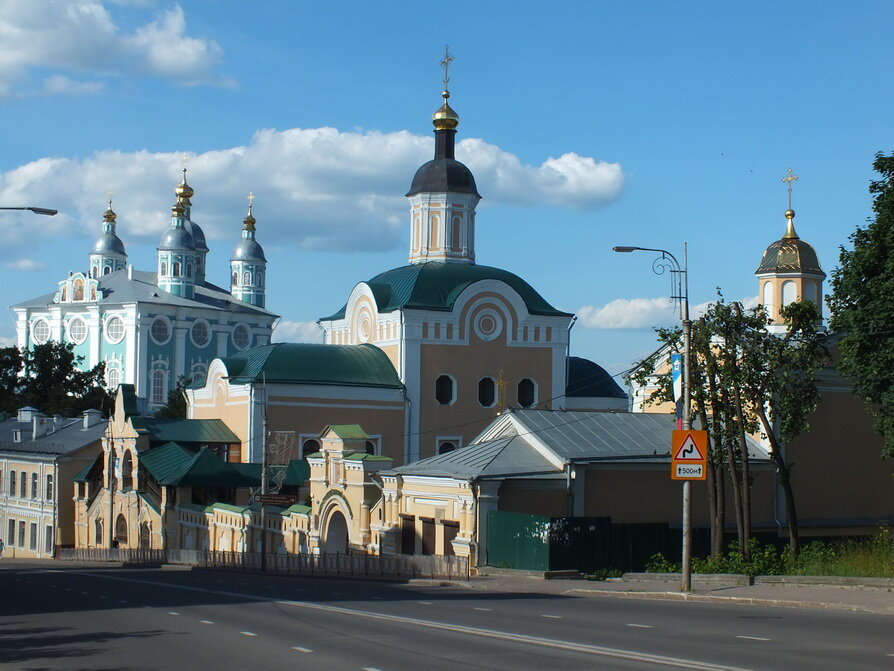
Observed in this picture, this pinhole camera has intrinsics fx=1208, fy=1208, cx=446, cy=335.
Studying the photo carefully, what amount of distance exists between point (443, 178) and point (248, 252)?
6280 cm

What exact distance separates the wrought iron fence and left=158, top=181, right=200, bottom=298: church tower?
5655 cm

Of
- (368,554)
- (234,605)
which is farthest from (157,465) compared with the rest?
(234,605)

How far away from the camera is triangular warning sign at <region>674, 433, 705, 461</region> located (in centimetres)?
2028

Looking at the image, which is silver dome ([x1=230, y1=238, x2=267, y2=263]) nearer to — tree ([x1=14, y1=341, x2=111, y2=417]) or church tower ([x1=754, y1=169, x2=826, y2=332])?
tree ([x1=14, y1=341, x2=111, y2=417])

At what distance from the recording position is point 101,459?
162ft

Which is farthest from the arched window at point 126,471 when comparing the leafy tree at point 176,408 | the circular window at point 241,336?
the circular window at point 241,336

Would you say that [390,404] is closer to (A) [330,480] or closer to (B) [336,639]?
(A) [330,480]

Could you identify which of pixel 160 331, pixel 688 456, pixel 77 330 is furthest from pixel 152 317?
pixel 688 456

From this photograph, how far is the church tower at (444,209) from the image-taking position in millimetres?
50781

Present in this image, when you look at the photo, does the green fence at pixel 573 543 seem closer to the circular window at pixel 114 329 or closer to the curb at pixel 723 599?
the curb at pixel 723 599

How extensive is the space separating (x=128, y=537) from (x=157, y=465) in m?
3.87

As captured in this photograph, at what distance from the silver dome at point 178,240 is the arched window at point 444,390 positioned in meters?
57.0

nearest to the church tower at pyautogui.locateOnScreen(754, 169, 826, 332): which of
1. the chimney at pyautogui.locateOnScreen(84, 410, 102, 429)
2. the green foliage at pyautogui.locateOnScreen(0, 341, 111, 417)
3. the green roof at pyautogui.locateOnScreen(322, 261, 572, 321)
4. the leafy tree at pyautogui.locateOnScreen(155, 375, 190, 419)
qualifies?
the green roof at pyautogui.locateOnScreen(322, 261, 572, 321)

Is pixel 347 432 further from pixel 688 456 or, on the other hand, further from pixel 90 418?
pixel 90 418
